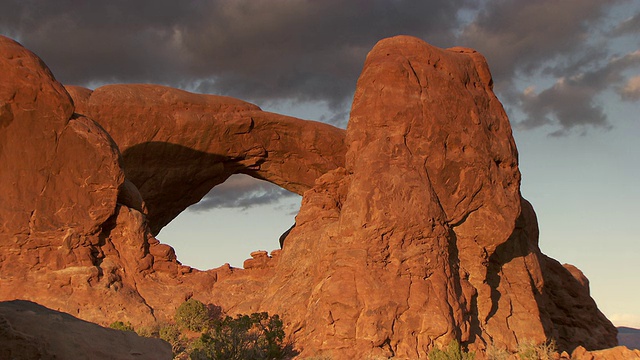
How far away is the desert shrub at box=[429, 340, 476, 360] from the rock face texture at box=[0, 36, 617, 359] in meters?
0.24

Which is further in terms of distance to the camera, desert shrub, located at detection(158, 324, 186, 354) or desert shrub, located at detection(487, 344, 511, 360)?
desert shrub, located at detection(487, 344, 511, 360)

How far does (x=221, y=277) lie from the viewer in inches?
893

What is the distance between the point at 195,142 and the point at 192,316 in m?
8.38

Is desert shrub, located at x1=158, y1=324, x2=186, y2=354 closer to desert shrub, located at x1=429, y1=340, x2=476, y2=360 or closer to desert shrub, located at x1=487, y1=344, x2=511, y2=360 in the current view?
desert shrub, located at x1=429, y1=340, x2=476, y2=360

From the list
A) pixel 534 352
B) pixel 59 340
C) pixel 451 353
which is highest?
pixel 534 352

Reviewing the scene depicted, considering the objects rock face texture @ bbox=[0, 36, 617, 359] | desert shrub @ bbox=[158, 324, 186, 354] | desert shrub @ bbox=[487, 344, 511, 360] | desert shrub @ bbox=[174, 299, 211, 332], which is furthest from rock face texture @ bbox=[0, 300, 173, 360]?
desert shrub @ bbox=[487, 344, 511, 360]

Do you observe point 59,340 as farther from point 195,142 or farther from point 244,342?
point 195,142

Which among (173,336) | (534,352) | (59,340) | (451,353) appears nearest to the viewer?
(59,340)

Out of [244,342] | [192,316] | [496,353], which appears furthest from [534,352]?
[192,316]

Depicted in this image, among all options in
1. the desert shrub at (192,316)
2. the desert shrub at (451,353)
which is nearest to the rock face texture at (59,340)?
the desert shrub at (451,353)

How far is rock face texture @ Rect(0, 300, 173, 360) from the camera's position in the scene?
18.4 feet

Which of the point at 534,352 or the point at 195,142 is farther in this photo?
the point at 195,142

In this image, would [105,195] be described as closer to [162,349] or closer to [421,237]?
[421,237]

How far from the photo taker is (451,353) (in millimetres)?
17547
